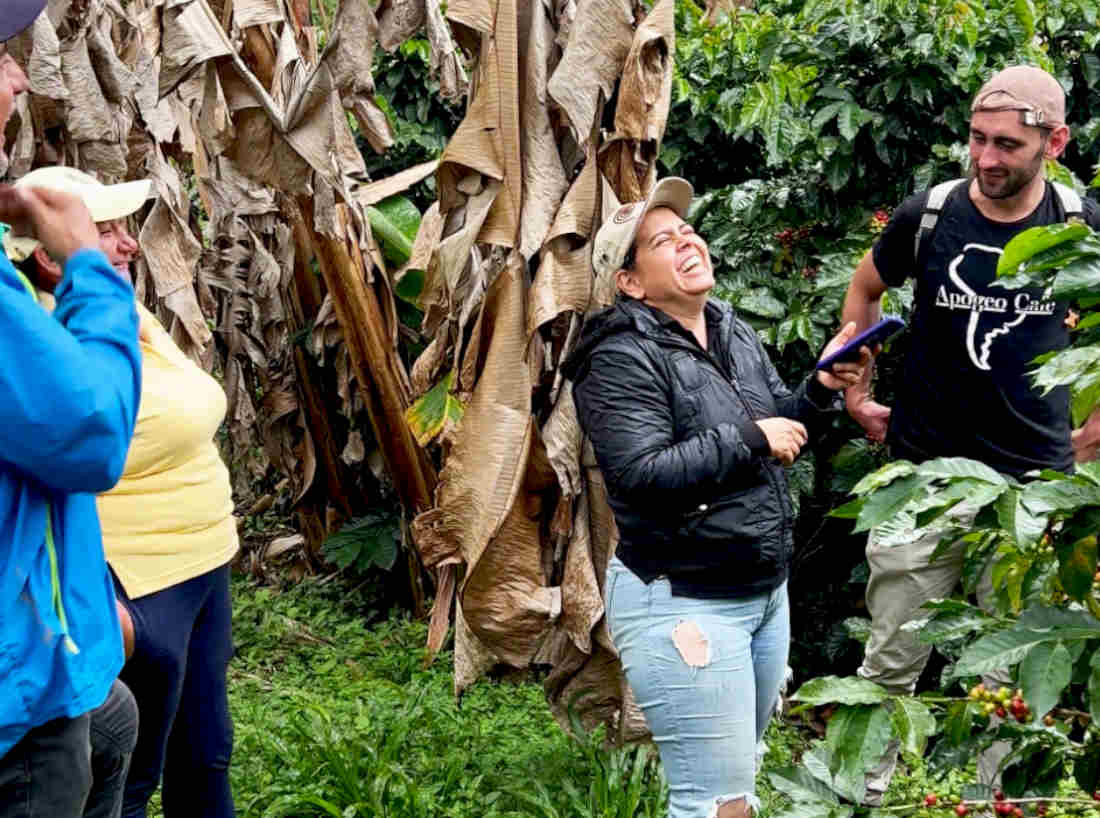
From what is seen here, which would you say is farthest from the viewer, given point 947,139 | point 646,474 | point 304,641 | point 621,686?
point 304,641

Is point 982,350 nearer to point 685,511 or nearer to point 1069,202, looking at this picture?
point 1069,202

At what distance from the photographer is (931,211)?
390 cm

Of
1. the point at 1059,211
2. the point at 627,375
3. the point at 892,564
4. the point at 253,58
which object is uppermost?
the point at 253,58

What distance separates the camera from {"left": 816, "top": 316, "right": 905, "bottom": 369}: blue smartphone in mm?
3273

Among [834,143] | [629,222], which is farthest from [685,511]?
[834,143]

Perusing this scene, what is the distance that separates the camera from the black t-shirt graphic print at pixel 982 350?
374 centimetres

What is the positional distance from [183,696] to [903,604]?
193 centimetres

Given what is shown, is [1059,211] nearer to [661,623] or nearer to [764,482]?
[764,482]

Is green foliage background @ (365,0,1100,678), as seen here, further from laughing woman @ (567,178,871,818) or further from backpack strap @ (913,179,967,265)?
laughing woman @ (567,178,871,818)

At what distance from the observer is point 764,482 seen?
3180 millimetres

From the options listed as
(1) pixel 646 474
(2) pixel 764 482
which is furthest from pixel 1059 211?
(1) pixel 646 474

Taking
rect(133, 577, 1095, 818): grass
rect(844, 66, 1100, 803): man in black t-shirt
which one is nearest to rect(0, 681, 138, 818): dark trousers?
rect(133, 577, 1095, 818): grass

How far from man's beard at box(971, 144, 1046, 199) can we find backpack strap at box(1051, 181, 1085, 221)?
122mm

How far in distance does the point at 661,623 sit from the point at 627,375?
1.77 ft
